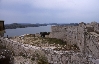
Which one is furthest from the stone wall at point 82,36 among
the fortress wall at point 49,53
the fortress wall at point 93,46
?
the fortress wall at point 49,53

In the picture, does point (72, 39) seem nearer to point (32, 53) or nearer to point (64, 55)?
point (32, 53)

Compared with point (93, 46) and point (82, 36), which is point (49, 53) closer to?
point (93, 46)

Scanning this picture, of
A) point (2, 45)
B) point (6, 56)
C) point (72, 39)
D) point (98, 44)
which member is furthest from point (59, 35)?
point (98, 44)

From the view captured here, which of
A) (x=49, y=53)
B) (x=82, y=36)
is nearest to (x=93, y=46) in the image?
(x=49, y=53)

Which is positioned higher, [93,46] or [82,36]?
[82,36]

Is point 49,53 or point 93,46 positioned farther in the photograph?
point 49,53

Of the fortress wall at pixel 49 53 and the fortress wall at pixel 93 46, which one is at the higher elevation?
the fortress wall at pixel 93 46

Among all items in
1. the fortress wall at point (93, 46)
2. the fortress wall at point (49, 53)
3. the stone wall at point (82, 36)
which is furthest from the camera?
the stone wall at point (82, 36)

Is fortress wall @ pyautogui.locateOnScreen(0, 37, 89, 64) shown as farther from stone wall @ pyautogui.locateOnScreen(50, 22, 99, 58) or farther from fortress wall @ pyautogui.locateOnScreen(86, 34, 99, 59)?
stone wall @ pyautogui.locateOnScreen(50, 22, 99, 58)

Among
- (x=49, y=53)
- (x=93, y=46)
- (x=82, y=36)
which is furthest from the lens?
(x=82, y=36)

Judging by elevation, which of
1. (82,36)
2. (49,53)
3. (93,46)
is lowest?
(49,53)

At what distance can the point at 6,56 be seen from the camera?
13461mm

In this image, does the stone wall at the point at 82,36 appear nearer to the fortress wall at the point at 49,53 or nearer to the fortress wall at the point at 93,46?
the fortress wall at the point at 93,46

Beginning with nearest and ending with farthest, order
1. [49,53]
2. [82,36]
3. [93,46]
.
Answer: [93,46]
[49,53]
[82,36]
